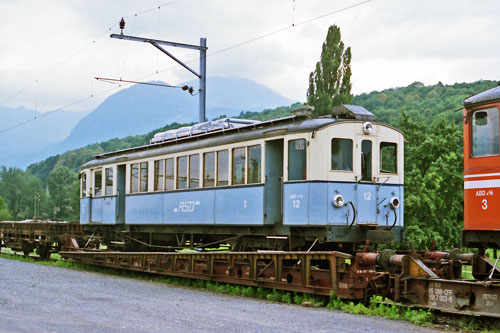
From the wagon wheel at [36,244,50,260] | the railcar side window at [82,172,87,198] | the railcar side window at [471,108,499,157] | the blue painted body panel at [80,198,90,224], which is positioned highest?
the railcar side window at [471,108,499,157]

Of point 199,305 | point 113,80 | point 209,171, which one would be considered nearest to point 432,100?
point 113,80

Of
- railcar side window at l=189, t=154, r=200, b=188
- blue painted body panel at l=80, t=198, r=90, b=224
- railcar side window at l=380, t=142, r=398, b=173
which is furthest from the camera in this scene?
blue painted body panel at l=80, t=198, r=90, b=224

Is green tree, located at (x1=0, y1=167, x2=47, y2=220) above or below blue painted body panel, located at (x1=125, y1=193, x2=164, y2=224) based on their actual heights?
above

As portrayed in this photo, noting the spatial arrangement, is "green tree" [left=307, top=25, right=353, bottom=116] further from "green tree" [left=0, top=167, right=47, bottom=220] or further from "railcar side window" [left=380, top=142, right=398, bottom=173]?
"green tree" [left=0, top=167, right=47, bottom=220]

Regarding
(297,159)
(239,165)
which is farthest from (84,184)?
(297,159)

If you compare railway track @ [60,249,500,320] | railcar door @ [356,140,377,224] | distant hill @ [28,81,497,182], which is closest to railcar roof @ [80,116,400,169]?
railcar door @ [356,140,377,224]

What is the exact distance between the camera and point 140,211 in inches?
796

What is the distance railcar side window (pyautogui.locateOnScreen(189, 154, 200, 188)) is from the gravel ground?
3.24m

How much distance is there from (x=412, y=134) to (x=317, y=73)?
856cm

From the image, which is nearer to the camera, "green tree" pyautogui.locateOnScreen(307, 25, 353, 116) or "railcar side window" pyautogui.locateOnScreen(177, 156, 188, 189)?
"railcar side window" pyautogui.locateOnScreen(177, 156, 188, 189)

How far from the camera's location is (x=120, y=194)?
22.0 meters

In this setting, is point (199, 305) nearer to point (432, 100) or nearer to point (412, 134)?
point (412, 134)

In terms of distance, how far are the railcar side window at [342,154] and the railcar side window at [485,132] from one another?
324 cm

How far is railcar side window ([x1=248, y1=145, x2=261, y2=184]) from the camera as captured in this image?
49.4ft
